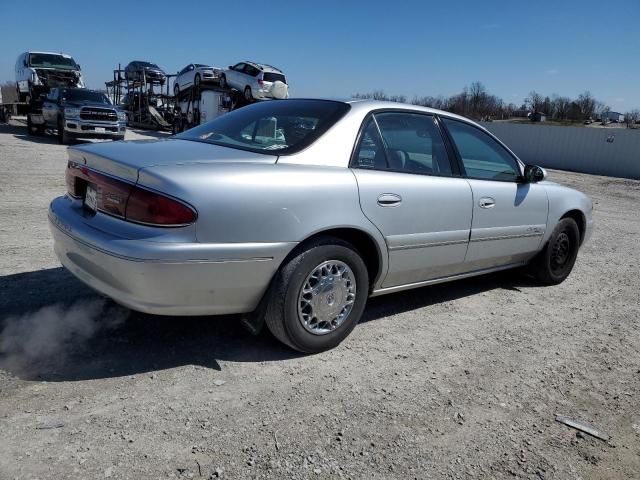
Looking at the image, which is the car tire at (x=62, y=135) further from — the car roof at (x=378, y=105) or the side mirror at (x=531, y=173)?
the side mirror at (x=531, y=173)

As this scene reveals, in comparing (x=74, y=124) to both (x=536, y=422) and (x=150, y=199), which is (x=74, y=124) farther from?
(x=536, y=422)

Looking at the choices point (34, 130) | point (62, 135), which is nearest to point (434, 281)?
point (62, 135)

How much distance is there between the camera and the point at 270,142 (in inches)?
138

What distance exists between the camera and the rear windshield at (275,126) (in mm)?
3412

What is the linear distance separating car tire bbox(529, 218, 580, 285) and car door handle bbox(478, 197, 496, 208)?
1166 millimetres

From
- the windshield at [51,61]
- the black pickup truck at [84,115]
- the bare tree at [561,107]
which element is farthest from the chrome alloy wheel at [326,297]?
the bare tree at [561,107]

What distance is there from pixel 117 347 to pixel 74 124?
1539 cm

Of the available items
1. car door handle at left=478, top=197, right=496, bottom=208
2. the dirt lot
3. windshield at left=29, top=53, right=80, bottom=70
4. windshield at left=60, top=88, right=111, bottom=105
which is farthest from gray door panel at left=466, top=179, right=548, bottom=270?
windshield at left=29, top=53, right=80, bottom=70

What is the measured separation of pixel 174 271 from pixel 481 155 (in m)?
2.88

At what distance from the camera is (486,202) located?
168 inches

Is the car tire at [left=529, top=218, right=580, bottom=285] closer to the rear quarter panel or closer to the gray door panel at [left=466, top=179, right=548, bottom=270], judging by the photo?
the gray door panel at [left=466, top=179, right=548, bottom=270]

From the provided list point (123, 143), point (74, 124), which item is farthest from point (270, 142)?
point (74, 124)

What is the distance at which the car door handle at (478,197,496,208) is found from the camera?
4.21 meters

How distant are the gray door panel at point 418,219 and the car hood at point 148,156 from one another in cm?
76
